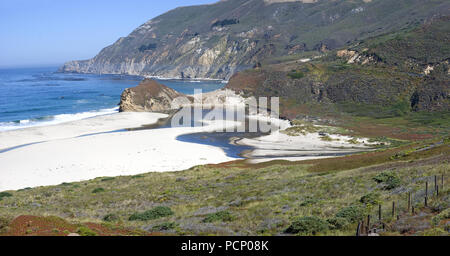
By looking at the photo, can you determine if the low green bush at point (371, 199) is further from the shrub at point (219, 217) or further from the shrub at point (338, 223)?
the shrub at point (219, 217)

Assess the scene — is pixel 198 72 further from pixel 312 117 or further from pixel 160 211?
pixel 160 211

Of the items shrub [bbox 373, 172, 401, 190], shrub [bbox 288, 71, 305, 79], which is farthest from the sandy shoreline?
shrub [bbox 288, 71, 305, 79]

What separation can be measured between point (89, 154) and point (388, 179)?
33.1 meters

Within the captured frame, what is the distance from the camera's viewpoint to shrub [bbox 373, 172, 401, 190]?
19219mm

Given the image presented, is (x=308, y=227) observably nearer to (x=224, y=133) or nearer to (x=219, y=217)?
(x=219, y=217)

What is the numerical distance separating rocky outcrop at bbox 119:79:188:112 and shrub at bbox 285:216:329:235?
225ft

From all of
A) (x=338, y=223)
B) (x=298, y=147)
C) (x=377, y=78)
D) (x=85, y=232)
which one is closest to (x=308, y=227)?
(x=338, y=223)

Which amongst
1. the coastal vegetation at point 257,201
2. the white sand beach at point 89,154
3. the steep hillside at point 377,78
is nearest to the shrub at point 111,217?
the coastal vegetation at point 257,201

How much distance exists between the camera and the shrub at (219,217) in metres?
17.4

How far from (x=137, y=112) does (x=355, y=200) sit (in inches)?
2572

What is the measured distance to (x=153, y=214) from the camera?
19.3 meters
